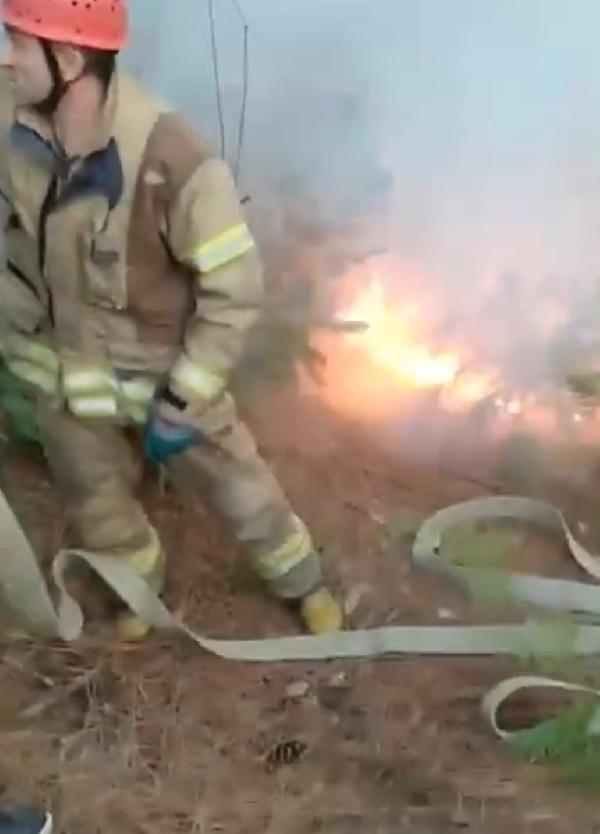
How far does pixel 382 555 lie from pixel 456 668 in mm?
157

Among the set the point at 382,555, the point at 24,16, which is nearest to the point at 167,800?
the point at 382,555

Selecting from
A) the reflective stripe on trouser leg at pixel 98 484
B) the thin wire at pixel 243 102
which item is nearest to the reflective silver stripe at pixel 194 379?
the reflective stripe on trouser leg at pixel 98 484

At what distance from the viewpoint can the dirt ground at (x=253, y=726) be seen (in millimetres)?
1165

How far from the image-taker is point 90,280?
118cm

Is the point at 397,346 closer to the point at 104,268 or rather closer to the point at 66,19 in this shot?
the point at 104,268

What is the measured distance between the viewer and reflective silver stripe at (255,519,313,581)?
1.31 m

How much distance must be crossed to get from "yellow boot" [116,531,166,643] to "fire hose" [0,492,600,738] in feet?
0.03

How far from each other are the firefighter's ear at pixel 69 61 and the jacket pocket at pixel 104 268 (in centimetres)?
12

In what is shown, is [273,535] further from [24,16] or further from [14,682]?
[24,16]

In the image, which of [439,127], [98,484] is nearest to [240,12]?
[439,127]

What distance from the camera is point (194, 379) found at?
117 cm

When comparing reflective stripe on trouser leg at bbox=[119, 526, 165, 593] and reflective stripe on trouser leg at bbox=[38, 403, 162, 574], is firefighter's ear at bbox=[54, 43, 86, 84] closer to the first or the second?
reflective stripe on trouser leg at bbox=[38, 403, 162, 574]

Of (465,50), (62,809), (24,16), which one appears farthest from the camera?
(465,50)

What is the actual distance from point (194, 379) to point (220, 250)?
0.09m
